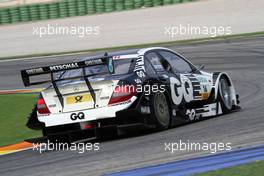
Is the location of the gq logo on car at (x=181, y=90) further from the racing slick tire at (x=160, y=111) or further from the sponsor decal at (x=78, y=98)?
the sponsor decal at (x=78, y=98)

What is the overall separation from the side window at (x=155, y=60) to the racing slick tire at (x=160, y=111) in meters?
0.54

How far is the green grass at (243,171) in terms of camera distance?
5918 mm

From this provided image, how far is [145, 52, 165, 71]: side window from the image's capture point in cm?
963

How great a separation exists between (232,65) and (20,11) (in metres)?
15.8

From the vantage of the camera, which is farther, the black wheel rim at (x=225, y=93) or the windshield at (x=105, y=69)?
the black wheel rim at (x=225, y=93)

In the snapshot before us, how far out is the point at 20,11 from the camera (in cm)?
3147

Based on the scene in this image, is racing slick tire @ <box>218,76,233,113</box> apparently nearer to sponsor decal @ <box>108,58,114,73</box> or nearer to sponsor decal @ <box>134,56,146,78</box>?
sponsor decal @ <box>134,56,146,78</box>

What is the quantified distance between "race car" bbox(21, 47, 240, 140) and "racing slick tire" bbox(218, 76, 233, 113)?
1034mm

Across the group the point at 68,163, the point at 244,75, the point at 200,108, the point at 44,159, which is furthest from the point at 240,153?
the point at 244,75

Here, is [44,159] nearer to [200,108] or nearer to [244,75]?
[200,108]

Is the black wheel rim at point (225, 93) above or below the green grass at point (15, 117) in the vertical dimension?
above

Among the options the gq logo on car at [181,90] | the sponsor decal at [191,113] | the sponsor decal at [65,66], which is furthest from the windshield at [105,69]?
the sponsor decal at [191,113]

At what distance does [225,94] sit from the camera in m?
10.9

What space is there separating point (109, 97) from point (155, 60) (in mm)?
1298
